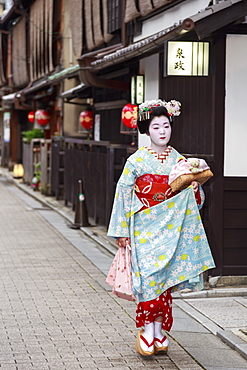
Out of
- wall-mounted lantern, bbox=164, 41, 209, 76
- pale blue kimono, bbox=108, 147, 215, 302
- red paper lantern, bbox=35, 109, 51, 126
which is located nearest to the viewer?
pale blue kimono, bbox=108, 147, 215, 302

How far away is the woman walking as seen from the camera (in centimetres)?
621

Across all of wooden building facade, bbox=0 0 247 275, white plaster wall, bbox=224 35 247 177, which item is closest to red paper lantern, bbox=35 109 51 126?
wooden building facade, bbox=0 0 247 275

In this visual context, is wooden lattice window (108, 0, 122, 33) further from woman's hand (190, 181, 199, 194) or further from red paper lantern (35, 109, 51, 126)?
red paper lantern (35, 109, 51, 126)

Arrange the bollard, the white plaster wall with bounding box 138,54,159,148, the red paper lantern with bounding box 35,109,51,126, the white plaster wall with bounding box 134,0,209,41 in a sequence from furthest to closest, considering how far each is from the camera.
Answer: the red paper lantern with bounding box 35,109,51,126 < the bollard < the white plaster wall with bounding box 138,54,159,148 < the white plaster wall with bounding box 134,0,209,41

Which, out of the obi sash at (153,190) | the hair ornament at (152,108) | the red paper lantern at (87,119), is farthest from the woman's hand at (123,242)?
the red paper lantern at (87,119)

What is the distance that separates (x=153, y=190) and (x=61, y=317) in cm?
218

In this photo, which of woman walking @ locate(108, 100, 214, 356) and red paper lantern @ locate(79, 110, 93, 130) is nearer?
woman walking @ locate(108, 100, 214, 356)

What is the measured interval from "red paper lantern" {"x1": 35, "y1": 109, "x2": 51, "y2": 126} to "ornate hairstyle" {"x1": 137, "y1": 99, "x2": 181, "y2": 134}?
66.9 ft

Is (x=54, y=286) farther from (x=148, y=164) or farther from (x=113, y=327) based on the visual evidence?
(x=148, y=164)

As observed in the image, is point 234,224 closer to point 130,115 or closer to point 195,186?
point 195,186

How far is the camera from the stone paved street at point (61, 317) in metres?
6.09

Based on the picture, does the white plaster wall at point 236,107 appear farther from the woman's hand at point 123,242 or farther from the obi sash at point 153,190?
the woman's hand at point 123,242

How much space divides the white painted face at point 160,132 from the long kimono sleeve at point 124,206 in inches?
12.4

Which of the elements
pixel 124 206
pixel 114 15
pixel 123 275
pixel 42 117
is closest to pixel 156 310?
pixel 123 275
